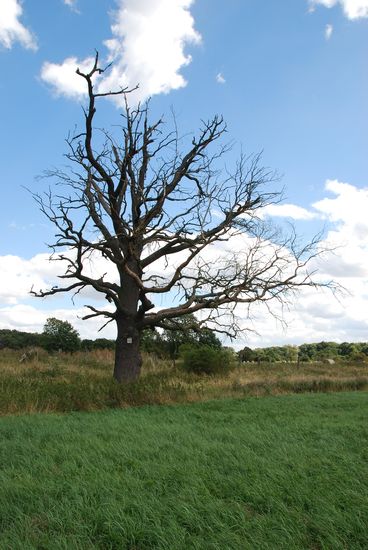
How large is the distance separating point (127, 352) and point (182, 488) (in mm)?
13863

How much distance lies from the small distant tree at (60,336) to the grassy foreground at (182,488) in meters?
38.2

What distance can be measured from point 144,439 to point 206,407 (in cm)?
595

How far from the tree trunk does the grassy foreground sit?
30.5 feet

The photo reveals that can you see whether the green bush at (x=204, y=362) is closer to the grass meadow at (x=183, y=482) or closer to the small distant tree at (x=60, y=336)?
the grass meadow at (x=183, y=482)

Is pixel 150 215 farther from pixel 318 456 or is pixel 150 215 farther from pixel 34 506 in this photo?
pixel 34 506

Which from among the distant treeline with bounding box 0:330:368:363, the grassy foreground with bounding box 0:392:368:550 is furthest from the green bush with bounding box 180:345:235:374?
the grassy foreground with bounding box 0:392:368:550

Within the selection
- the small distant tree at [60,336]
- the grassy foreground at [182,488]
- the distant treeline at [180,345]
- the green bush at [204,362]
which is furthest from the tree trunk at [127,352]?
the small distant tree at [60,336]

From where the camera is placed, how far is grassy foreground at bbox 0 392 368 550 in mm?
4160

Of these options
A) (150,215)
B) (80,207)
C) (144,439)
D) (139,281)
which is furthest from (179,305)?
(144,439)

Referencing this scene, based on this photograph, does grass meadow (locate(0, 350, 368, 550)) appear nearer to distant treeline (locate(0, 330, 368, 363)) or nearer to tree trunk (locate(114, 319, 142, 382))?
tree trunk (locate(114, 319, 142, 382))

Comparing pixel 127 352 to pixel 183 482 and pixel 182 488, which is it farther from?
pixel 182 488

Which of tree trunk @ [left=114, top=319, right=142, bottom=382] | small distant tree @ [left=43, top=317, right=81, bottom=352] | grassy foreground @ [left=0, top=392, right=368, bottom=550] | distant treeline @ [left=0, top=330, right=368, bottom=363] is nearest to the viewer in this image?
grassy foreground @ [left=0, top=392, right=368, bottom=550]

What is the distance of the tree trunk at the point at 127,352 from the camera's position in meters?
18.8

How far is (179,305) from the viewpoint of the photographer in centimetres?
2031
